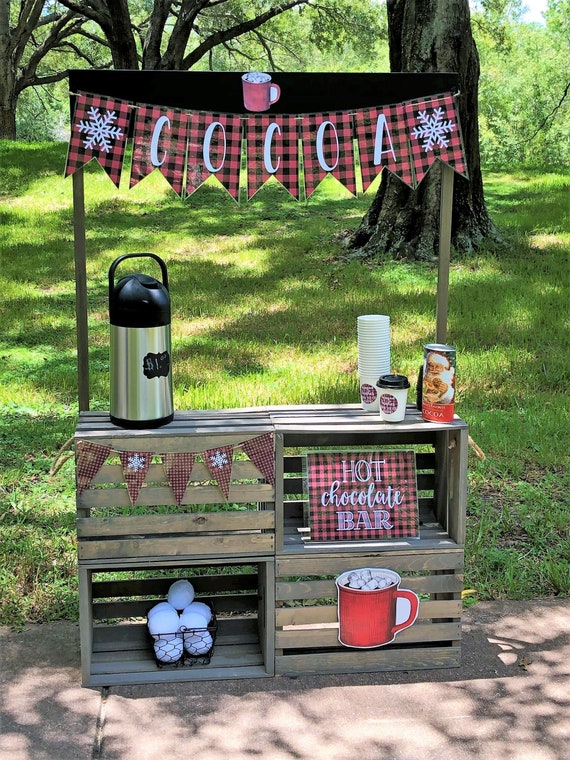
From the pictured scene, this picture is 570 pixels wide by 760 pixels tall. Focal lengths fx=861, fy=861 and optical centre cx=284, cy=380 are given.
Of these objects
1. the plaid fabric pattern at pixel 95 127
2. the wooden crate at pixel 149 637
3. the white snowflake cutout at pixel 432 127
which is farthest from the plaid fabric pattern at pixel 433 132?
the wooden crate at pixel 149 637

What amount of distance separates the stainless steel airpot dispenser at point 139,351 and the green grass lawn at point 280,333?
1098 mm

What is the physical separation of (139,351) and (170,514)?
634mm

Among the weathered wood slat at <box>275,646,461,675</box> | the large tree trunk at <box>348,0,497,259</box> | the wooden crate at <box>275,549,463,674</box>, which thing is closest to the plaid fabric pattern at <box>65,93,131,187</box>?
the wooden crate at <box>275,549,463,674</box>

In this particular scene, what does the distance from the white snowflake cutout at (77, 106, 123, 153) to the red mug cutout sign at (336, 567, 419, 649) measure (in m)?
1.96

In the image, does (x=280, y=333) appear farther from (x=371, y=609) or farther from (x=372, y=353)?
(x=371, y=609)

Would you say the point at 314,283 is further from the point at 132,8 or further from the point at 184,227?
the point at 132,8

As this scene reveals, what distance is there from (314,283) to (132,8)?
1031 inches

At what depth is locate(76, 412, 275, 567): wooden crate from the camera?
3.25m

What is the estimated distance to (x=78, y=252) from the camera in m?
3.48

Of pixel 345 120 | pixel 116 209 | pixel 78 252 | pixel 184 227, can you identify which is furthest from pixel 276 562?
pixel 116 209

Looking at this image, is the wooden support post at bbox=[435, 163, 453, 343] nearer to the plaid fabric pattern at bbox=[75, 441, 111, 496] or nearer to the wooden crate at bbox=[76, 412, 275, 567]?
the wooden crate at bbox=[76, 412, 275, 567]

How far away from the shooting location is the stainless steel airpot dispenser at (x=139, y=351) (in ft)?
10.6

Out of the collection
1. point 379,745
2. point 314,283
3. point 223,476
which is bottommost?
point 379,745

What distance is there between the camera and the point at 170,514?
329cm
